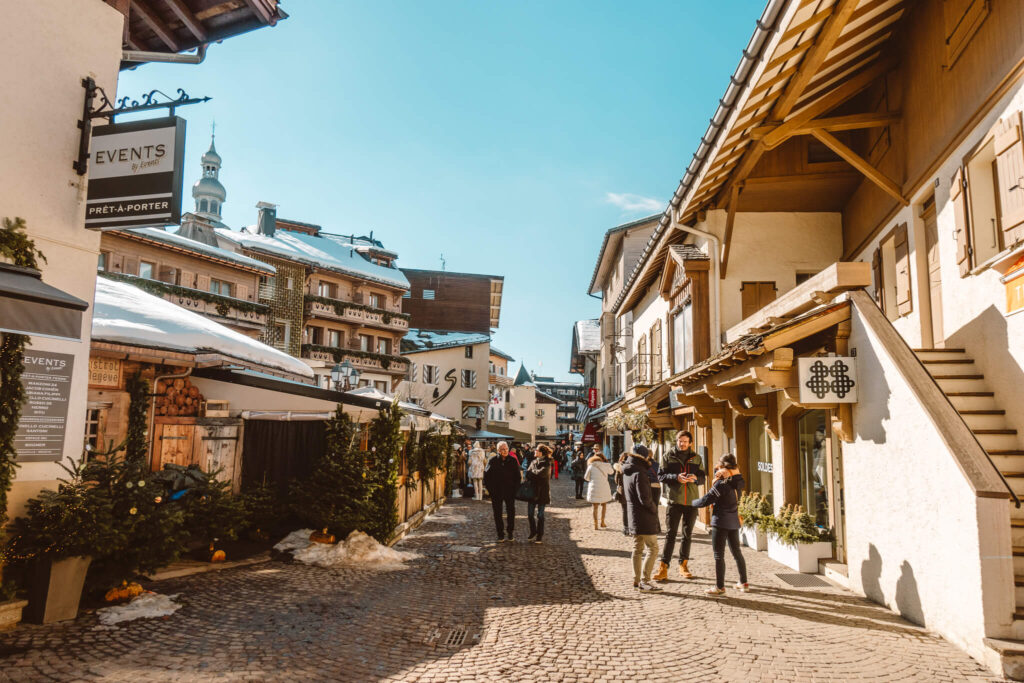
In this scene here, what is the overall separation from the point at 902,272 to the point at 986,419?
415cm

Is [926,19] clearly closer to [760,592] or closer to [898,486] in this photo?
[898,486]

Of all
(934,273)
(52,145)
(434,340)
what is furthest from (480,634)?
(434,340)

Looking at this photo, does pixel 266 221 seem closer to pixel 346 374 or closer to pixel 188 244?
pixel 188 244

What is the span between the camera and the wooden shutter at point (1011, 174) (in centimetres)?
705

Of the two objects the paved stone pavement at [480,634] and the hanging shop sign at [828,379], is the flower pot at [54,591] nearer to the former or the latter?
the paved stone pavement at [480,634]

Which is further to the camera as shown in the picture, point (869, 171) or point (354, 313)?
point (354, 313)

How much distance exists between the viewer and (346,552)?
9664 millimetres

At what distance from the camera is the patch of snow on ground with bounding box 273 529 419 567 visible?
30.9ft

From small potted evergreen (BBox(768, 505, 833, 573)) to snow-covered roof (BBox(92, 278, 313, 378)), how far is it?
8.03 m

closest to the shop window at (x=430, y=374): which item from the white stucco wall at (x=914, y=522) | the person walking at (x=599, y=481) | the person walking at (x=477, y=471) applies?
the person walking at (x=477, y=471)

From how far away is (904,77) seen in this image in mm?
11070

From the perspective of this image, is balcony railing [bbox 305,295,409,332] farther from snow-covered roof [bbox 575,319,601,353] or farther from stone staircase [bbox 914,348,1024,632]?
stone staircase [bbox 914,348,1024,632]

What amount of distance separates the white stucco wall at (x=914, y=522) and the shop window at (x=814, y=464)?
149cm

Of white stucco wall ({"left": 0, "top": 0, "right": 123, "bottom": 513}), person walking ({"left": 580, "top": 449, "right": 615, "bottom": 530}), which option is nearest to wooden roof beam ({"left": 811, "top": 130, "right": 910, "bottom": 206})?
person walking ({"left": 580, "top": 449, "right": 615, "bottom": 530})
